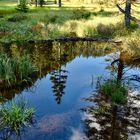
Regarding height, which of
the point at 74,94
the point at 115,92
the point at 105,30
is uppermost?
the point at 115,92

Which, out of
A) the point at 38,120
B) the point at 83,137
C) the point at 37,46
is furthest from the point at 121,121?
the point at 37,46

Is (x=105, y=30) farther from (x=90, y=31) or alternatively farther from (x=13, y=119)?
(x=13, y=119)

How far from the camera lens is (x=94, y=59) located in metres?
20.9

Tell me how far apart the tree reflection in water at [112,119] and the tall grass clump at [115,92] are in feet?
0.61

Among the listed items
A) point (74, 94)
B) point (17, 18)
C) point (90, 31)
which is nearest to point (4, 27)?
point (17, 18)

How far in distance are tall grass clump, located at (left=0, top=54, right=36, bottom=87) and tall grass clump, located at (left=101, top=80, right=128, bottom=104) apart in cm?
367

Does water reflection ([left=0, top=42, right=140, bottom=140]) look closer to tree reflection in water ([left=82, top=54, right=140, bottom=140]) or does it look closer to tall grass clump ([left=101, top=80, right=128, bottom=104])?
tree reflection in water ([left=82, top=54, right=140, bottom=140])

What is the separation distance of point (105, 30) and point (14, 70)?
44.9ft

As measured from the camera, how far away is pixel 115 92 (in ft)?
42.4

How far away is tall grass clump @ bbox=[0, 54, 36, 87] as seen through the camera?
47.6 feet

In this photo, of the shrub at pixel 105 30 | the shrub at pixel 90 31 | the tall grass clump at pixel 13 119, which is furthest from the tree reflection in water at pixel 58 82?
the shrub at pixel 105 30

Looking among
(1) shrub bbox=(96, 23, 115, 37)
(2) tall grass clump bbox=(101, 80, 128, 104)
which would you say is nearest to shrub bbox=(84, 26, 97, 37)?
(1) shrub bbox=(96, 23, 115, 37)

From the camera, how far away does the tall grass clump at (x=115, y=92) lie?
42.1 feet

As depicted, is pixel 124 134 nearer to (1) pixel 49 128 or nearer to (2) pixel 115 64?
(1) pixel 49 128
